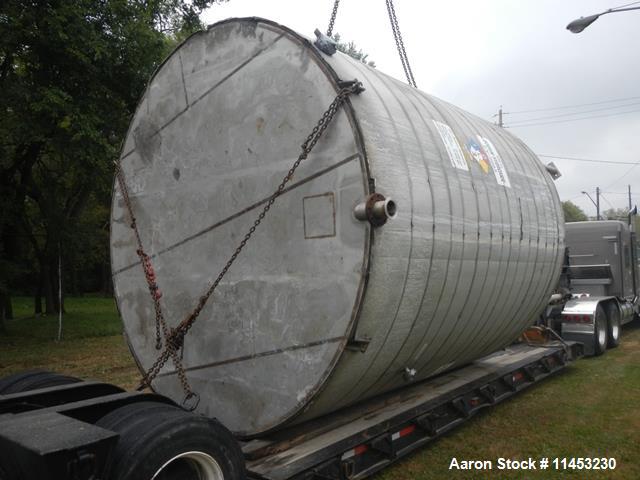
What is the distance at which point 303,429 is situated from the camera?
486 centimetres

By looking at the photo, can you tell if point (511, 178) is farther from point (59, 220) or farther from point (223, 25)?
point (59, 220)

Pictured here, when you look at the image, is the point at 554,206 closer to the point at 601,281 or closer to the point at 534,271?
the point at 534,271

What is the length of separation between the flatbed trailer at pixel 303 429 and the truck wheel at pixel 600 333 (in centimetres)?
413

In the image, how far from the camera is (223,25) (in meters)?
5.04

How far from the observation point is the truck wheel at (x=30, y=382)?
4.29 metres

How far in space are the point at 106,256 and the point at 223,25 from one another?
30.9m

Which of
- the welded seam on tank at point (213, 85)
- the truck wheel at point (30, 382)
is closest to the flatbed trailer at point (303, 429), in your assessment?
the truck wheel at point (30, 382)

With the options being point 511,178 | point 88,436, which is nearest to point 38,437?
point 88,436

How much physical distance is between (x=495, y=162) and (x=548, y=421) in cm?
325

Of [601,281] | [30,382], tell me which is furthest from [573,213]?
[30,382]

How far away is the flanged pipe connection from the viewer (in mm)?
3990

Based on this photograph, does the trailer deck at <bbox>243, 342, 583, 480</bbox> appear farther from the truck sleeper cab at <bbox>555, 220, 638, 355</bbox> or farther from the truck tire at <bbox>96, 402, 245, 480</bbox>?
the truck sleeper cab at <bbox>555, 220, 638, 355</bbox>

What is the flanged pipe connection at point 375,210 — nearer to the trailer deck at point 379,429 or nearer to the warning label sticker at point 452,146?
the warning label sticker at point 452,146

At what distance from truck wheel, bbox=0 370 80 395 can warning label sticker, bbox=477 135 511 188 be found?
464 centimetres
